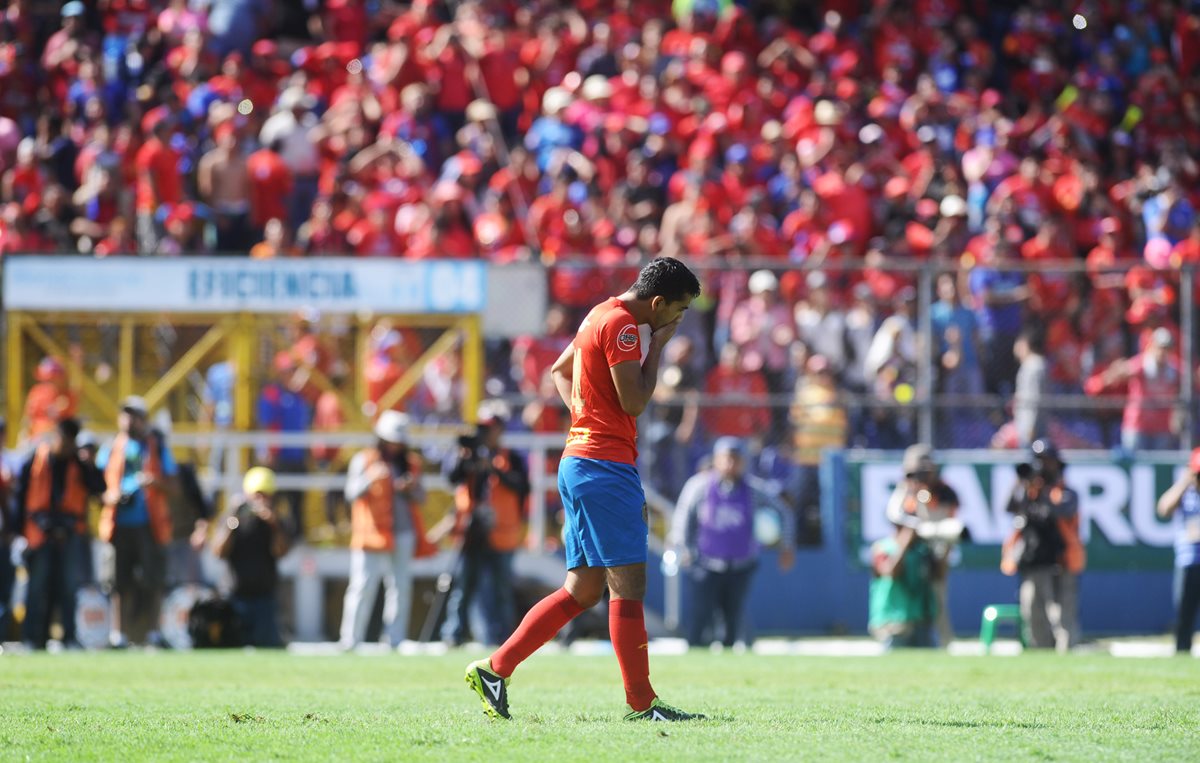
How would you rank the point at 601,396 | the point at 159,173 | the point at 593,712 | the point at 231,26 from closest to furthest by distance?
the point at 601,396
the point at 593,712
the point at 159,173
the point at 231,26

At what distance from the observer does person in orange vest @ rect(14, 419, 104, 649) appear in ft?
51.1

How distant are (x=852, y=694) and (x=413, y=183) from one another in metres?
11.0

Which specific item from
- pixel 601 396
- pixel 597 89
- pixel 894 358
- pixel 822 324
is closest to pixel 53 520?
pixel 822 324

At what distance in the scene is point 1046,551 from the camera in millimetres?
15859

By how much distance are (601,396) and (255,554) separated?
339 inches

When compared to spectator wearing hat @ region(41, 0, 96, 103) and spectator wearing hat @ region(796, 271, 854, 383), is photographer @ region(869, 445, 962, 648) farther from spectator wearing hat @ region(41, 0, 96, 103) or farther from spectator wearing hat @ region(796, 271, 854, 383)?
spectator wearing hat @ region(41, 0, 96, 103)

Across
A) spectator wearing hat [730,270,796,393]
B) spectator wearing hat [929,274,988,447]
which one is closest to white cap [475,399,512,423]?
spectator wearing hat [730,270,796,393]

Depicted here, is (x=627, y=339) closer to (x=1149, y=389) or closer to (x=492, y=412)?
(x=492, y=412)

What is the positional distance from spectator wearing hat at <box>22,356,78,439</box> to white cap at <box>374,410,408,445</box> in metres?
3.19

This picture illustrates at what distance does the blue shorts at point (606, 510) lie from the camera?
7.67 metres

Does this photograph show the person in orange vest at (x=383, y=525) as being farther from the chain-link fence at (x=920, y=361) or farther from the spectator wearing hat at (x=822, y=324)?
the spectator wearing hat at (x=822, y=324)

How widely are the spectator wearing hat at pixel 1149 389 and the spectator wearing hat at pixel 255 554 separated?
7.84m

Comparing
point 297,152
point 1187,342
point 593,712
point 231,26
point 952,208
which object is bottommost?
point 593,712

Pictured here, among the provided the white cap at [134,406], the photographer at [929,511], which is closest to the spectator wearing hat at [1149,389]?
the photographer at [929,511]
